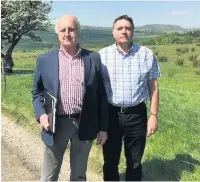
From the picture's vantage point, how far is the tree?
30.8 m

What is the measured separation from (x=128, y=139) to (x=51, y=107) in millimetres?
1110

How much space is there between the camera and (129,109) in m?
4.43

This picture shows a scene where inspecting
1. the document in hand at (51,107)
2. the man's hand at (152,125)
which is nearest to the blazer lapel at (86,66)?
the document in hand at (51,107)

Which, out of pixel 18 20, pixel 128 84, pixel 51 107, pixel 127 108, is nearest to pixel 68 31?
pixel 51 107

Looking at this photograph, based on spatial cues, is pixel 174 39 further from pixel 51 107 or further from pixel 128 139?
pixel 51 107

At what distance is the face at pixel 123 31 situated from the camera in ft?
13.8

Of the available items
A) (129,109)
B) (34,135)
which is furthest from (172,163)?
(34,135)

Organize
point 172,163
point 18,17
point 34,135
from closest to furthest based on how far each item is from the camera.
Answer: point 172,163, point 34,135, point 18,17

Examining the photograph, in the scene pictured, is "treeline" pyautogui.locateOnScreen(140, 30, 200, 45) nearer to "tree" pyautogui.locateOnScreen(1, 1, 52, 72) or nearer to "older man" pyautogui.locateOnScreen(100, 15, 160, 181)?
"tree" pyautogui.locateOnScreen(1, 1, 52, 72)

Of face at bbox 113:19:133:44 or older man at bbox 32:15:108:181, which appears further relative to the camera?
face at bbox 113:19:133:44

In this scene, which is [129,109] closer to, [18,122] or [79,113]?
[79,113]

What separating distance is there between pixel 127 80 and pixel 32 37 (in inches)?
1215

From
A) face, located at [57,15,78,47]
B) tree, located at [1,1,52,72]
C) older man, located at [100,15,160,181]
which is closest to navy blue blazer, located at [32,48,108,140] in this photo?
face, located at [57,15,78,47]

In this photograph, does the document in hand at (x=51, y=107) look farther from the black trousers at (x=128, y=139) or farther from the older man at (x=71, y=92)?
the black trousers at (x=128, y=139)
